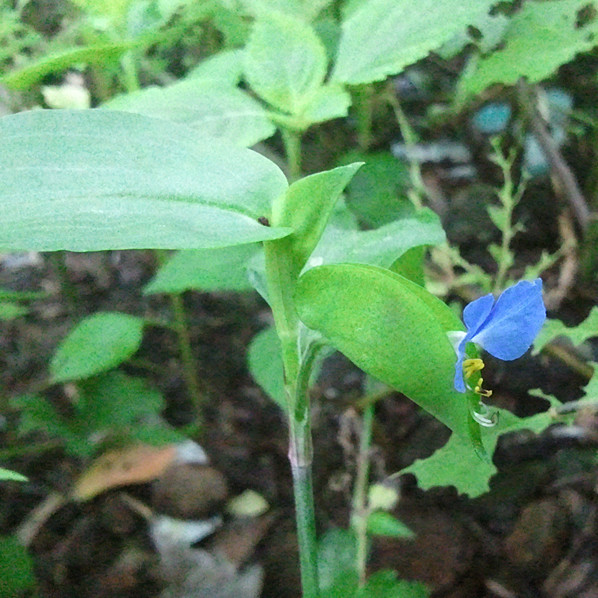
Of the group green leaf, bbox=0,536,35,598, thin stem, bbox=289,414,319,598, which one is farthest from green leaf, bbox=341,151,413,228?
green leaf, bbox=0,536,35,598

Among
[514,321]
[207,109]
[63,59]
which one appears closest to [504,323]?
[514,321]

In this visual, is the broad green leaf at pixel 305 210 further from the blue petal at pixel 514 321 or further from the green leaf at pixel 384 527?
the green leaf at pixel 384 527

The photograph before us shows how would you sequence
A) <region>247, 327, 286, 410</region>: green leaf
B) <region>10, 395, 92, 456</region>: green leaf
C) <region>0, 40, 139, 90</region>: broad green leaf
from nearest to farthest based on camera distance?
<region>0, 40, 139, 90</region>: broad green leaf
<region>247, 327, 286, 410</region>: green leaf
<region>10, 395, 92, 456</region>: green leaf

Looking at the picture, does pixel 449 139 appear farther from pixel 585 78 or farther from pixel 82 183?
pixel 82 183

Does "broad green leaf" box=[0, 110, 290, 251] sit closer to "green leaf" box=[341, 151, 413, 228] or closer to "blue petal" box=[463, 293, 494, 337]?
"blue petal" box=[463, 293, 494, 337]

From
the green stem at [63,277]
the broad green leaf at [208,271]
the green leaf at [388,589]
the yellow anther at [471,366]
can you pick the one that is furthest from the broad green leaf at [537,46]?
the green stem at [63,277]
